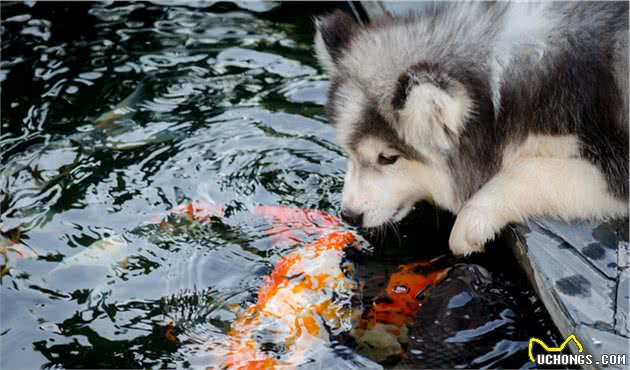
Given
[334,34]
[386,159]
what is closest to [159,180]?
[334,34]

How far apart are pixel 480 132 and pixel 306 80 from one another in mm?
2327

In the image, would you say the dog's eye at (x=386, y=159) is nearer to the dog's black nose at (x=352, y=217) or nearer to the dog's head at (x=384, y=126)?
the dog's head at (x=384, y=126)

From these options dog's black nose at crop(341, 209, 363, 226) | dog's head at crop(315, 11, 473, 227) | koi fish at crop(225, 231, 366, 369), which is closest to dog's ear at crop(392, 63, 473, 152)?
dog's head at crop(315, 11, 473, 227)

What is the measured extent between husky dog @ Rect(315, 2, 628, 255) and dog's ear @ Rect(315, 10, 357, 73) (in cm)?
18

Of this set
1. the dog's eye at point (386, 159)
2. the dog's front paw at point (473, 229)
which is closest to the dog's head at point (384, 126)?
the dog's eye at point (386, 159)

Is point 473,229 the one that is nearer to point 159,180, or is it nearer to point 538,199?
point 538,199

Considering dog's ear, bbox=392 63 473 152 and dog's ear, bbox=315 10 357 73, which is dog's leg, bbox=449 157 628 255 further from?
dog's ear, bbox=315 10 357 73

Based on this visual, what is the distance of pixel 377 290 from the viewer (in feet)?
12.1

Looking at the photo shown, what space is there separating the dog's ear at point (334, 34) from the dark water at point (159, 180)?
0.84 m

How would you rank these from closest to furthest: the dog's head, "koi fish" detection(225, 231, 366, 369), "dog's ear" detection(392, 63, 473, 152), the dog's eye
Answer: "koi fish" detection(225, 231, 366, 369) < "dog's ear" detection(392, 63, 473, 152) < the dog's head < the dog's eye

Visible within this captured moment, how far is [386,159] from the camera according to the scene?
3.85 metres

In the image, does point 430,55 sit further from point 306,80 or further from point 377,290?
point 306,80

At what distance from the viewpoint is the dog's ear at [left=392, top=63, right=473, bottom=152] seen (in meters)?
3.40

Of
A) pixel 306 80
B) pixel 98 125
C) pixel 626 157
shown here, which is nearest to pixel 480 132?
pixel 626 157
